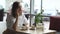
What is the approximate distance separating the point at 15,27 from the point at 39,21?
514 millimetres

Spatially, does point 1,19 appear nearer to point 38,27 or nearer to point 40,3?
point 40,3

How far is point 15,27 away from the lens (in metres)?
2.51

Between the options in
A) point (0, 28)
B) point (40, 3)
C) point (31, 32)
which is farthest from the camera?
point (40, 3)

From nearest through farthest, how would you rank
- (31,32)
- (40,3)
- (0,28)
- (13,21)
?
(31,32)
(13,21)
(0,28)
(40,3)

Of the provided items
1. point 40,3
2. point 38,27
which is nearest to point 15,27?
point 38,27

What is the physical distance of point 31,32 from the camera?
2.47 metres

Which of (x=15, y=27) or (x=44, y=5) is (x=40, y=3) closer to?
(x=44, y=5)

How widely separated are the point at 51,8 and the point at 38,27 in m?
2.36

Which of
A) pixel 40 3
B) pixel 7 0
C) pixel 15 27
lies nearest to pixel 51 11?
pixel 40 3

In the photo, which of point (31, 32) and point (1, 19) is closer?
point (31, 32)

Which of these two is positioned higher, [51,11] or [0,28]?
[51,11]

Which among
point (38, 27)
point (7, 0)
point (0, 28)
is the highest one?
point (7, 0)

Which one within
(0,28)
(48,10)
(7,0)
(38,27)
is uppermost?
(7,0)

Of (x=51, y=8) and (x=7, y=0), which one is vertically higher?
(x=7, y=0)
